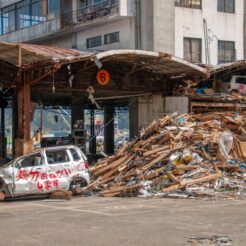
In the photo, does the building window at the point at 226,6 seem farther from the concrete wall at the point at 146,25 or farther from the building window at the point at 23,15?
the building window at the point at 23,15

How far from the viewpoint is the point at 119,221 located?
46.6 ft

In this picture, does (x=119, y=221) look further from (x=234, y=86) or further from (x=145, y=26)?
(x=145, y=26)

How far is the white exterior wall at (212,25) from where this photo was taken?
40.8 metres

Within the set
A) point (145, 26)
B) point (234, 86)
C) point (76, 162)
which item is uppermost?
point (145, 26)

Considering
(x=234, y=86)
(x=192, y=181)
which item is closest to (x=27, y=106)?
(x=192, y=181)

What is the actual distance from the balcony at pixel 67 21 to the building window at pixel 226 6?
28.7ft

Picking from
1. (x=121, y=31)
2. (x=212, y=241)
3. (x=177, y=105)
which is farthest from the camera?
(x=121, y=31)

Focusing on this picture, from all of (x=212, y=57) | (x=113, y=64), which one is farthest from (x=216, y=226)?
(x=212, y=57)

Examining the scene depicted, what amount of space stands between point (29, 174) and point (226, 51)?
27033 mm

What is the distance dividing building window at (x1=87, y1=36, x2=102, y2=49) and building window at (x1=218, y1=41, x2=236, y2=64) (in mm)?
9047

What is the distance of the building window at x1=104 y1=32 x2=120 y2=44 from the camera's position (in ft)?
133

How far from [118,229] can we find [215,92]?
2346cm

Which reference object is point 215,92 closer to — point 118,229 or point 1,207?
point 1,207

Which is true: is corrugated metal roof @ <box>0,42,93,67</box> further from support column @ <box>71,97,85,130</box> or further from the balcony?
the balcony
